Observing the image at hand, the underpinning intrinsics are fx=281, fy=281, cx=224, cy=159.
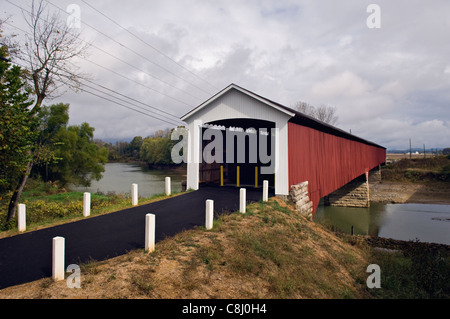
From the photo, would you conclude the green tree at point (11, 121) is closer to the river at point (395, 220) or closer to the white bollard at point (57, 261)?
the white bollard at point (57, 261)

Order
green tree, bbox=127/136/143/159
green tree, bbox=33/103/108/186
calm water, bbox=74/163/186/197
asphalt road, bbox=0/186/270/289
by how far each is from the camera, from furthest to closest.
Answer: green tree, bbox=127/136/143/159, calm water, bbox=74/163/186/197, green tree, bbox=33/103/108/186, asphalt road, bbox=0/186/270/289

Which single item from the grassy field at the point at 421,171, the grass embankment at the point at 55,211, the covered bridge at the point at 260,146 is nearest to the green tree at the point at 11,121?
the grass embankment at the point at 55,211

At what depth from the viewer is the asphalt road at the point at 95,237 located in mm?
5352

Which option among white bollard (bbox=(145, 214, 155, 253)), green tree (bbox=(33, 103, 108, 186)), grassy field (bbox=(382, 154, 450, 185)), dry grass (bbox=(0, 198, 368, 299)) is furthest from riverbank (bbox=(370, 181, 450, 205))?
green tree (bbox=(33, 103, 108, 186))

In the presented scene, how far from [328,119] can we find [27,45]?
56.8m

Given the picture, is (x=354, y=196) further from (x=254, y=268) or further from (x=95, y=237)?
(x=95, y=237)

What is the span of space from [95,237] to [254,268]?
13.1 feet

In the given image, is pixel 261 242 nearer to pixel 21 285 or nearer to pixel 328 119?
pixel 21 285

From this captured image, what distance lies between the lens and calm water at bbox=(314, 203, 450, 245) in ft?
58.2

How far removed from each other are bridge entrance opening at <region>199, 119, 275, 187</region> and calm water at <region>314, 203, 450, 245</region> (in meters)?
4.63

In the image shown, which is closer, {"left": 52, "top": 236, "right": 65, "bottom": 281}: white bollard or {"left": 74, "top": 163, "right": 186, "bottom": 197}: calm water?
{"left": 52, "top": 236, "right": 65, "bottom": 281}: white bollard

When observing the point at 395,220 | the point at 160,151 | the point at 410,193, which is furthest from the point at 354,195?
the point at 160,151

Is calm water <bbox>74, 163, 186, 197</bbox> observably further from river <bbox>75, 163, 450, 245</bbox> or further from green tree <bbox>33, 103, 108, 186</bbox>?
river <bbox>75, 163, 450, 245</bbox>

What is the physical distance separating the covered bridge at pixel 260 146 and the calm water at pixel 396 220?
3238 mm
